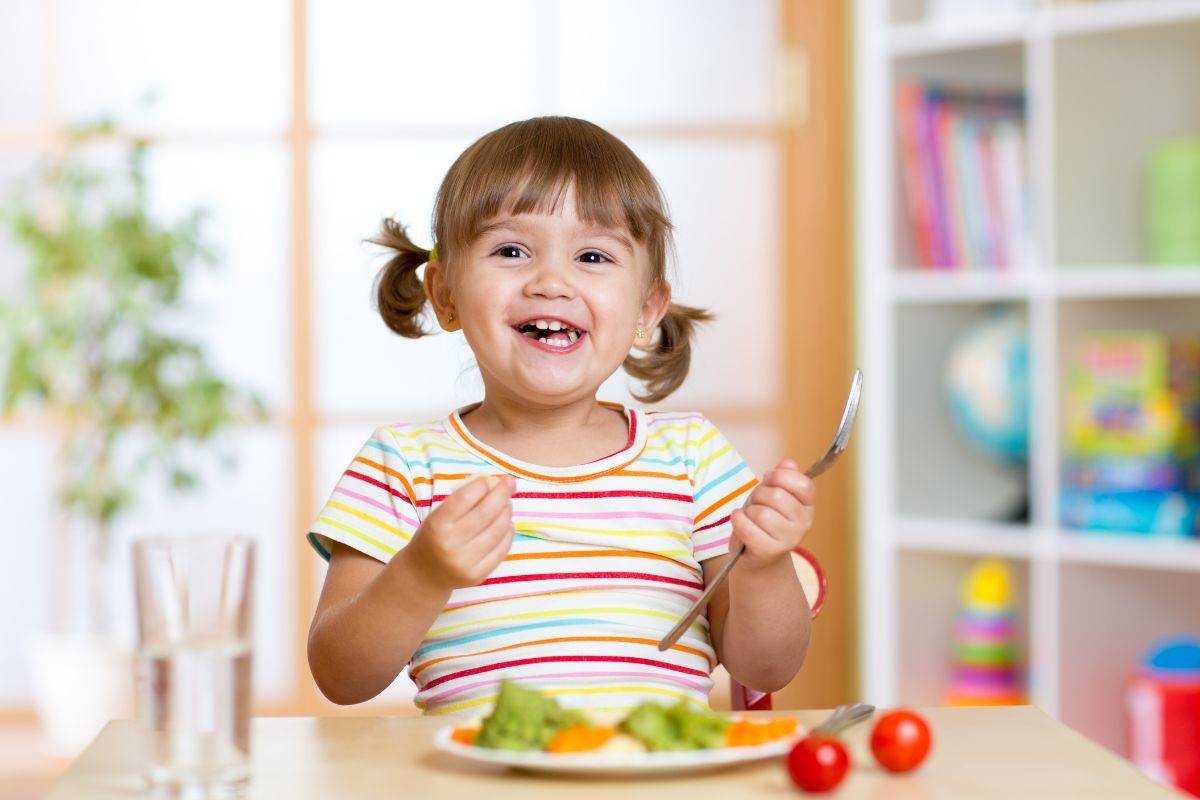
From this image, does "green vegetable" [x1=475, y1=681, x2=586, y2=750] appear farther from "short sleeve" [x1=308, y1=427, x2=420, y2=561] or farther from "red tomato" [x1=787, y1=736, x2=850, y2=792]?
"short sleeve" [x1=308, y1=427, x2=420, y2=561]

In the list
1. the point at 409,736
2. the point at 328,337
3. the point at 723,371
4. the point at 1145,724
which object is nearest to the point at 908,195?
the point at 723,371

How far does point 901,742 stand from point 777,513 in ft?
0.81

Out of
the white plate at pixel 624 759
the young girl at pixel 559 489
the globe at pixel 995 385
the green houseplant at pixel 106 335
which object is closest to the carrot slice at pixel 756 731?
the white plate at pixel 624 759

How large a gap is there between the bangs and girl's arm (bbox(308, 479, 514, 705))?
0.29m

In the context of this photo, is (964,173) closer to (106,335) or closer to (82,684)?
(106,335)

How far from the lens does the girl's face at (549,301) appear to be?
3.97ft

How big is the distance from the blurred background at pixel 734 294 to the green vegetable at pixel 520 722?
1.86 metres

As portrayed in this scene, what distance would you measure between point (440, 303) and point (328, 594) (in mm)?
304

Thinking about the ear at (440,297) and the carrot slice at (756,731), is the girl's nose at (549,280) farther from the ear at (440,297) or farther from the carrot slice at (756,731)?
the carrot slice at (756,731)

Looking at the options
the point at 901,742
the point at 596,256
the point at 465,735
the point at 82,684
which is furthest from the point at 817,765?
the point at 82,684

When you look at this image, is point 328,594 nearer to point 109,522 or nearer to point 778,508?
point 778,508

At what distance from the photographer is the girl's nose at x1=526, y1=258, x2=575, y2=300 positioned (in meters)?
1.19

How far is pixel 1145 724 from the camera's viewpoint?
2482 millimetres

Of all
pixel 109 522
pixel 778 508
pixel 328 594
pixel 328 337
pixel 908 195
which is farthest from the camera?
pixel 328 337
